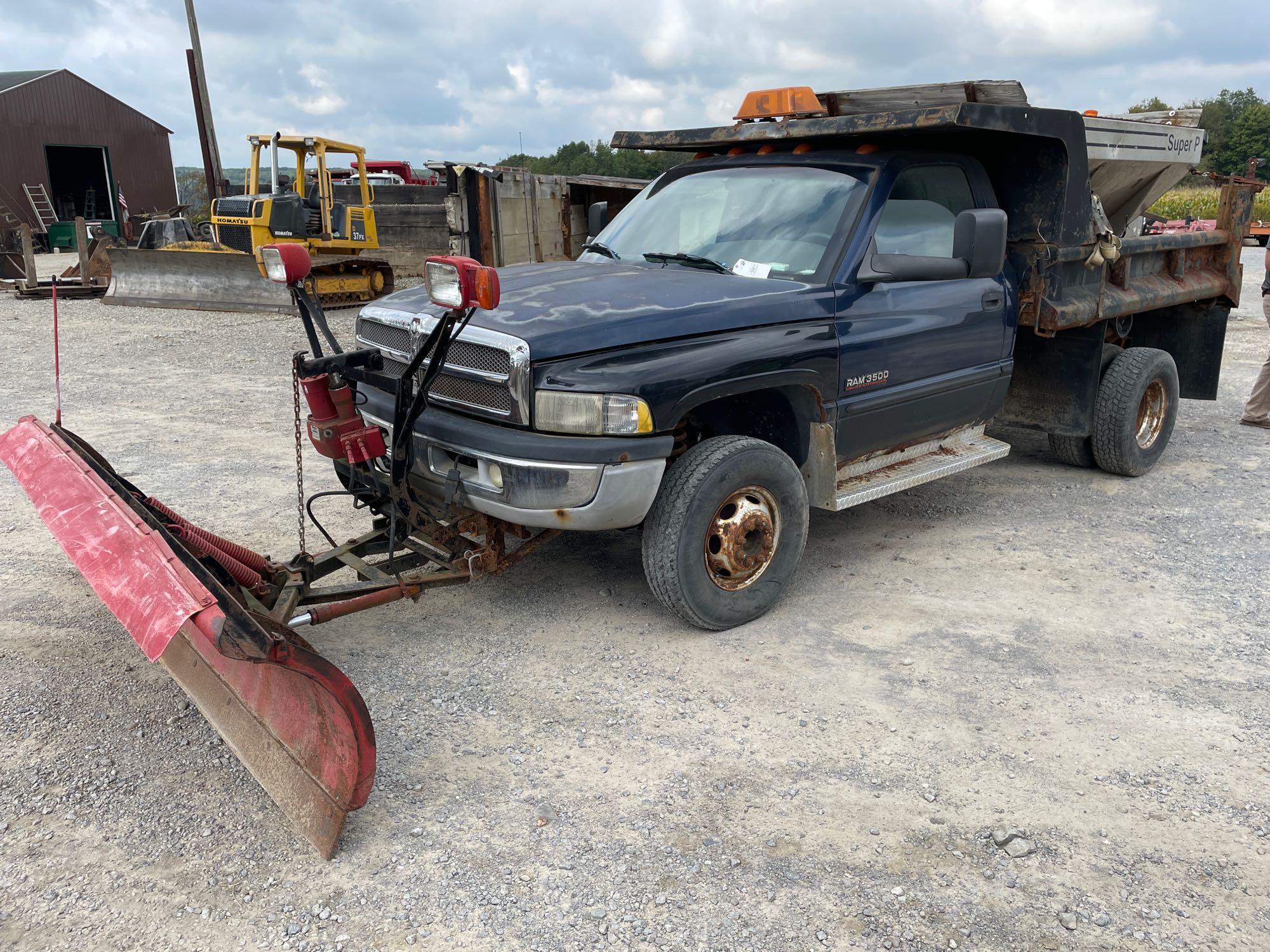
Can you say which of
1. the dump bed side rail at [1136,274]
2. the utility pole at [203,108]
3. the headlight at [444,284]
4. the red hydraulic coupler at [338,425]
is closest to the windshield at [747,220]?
the dump bed side rail at [1136,274]

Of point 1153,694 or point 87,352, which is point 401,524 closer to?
point 1153,694

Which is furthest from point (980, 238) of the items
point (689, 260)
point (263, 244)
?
point (263, 244)

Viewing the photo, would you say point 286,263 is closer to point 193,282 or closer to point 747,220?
point 747,220

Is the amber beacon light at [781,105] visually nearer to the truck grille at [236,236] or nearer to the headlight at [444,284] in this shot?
the headlight at [444,284]

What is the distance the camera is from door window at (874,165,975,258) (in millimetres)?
4613

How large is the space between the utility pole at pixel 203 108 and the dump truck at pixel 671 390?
18.4 meters

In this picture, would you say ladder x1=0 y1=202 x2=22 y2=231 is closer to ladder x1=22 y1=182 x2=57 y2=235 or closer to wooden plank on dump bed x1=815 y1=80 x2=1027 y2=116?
ladder x1=22 y1=182 x2=57 y2=235

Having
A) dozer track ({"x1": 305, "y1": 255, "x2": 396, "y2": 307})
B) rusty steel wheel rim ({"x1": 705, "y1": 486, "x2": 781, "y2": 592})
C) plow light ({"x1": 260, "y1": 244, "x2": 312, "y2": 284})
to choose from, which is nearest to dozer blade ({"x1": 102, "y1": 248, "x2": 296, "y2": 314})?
dozer track ({"x1": 305, "y1": 255, "x2": 396, "y2": 307})

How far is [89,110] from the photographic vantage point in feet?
111

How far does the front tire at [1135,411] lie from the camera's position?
20.2ft

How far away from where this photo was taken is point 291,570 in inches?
148

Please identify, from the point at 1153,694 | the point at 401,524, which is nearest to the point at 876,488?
the point at 1153,694

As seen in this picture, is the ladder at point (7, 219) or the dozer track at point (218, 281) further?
the ladder at point (7, 219)

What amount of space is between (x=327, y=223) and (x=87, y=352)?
197 inches
